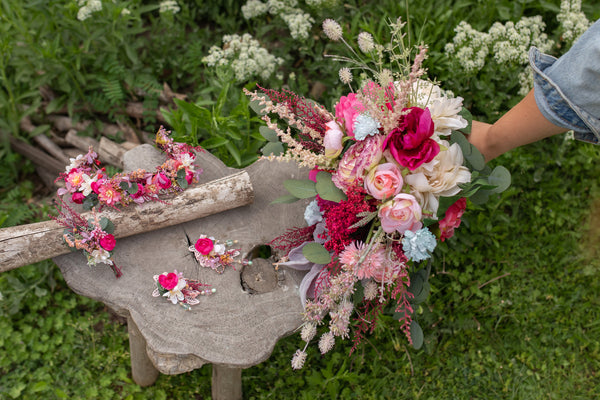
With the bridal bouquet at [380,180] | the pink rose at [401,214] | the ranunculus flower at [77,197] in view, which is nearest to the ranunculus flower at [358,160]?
the bridal bouquet at [380,180]

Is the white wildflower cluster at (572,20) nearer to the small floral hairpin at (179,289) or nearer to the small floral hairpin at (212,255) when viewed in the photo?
the small floral hairpin at (212,255)

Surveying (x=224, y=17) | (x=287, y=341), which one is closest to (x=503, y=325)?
(x=287, y=341)

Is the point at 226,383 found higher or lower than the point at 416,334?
lower

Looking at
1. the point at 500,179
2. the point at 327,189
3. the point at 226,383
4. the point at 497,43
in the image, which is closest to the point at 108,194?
the point at 327,189

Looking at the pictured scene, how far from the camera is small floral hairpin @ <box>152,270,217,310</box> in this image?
1.87 meters

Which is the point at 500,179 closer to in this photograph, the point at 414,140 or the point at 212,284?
the point at 414,140

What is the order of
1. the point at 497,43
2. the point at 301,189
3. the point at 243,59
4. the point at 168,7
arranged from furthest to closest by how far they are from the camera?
the point at 168,7 → the point at 243,59 → the point at 497,43 → the point at 301,189

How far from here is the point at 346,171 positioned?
5.44 feet

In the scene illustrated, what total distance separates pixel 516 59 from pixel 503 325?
1.59m

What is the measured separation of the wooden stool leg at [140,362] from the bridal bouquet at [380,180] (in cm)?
98

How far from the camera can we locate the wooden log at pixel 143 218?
1937mm

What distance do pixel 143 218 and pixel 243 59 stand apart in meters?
1.29

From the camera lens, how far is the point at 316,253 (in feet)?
5.95

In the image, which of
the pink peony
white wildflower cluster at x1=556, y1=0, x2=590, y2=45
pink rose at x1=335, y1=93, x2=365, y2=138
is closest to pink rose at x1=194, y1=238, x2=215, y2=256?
the pink peony
